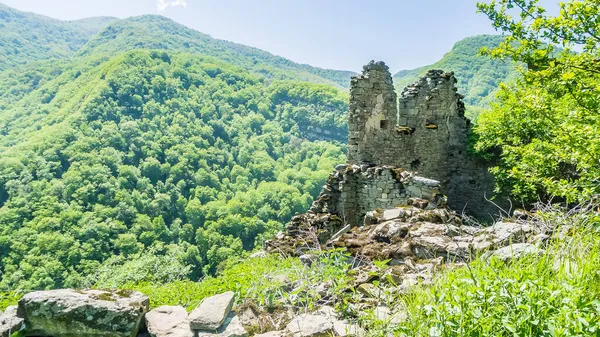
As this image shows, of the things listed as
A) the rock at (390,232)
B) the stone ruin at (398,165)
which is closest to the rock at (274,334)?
the rock at (390,232)

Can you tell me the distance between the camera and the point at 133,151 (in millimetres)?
74562

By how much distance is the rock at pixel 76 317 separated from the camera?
Answer: 2893 mm

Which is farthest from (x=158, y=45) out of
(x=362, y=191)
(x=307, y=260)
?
(x=307, y=260)

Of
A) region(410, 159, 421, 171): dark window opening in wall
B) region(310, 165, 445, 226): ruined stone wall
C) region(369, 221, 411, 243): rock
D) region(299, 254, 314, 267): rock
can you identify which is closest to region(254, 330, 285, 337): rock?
region(299, 254, 314, 267): rock

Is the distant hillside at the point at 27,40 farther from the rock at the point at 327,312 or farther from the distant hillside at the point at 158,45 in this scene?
the rock at the point at 327,312

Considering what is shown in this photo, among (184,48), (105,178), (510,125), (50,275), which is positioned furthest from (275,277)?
(184,48)

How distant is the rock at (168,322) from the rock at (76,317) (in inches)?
4.9

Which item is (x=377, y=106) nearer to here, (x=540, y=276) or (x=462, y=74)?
(x=540, y=276)

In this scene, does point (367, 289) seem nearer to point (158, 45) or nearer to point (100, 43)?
point (158, 45)

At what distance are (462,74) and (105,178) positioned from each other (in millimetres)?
64430

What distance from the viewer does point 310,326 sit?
8.87 feet

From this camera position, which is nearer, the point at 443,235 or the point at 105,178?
the point at 443,235

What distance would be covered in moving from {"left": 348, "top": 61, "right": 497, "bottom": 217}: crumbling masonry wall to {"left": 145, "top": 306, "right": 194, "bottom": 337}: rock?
6458 mm

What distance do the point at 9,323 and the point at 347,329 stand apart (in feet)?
8.44
